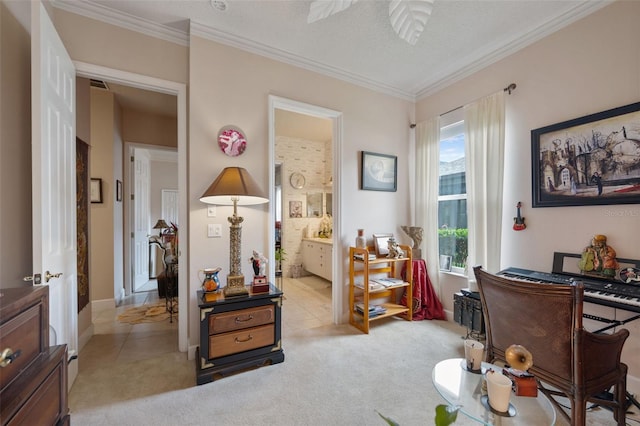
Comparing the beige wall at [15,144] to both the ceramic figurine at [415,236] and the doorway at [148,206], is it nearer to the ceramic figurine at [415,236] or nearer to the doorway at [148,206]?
the doorway at [148,206]

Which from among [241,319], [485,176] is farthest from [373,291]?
[485,176]

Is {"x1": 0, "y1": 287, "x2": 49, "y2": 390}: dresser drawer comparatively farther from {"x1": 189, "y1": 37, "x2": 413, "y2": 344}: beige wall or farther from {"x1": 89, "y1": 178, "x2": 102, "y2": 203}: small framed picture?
{"x1": 89, "y1": 178, "x2": 102, "y2": 203}: small framed picture

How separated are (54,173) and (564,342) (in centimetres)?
316

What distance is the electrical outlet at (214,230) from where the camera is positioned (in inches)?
94.0

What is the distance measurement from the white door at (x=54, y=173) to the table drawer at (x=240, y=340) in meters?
0.92

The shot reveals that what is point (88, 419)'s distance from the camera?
62.7 inches

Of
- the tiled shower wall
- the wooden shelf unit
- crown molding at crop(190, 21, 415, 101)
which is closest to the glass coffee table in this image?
the wooden shelf unit

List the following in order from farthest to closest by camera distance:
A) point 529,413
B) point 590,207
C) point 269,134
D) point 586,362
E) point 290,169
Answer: point 290,169
point 269,134
point 590,207
point 586,362
point 529,413

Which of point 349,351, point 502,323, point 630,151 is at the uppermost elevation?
A: point 630,151

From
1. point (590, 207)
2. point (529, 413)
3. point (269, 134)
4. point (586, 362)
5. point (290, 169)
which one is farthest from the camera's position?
point (290, 169)

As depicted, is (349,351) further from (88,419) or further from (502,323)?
(88,419)

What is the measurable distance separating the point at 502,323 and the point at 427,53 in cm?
264

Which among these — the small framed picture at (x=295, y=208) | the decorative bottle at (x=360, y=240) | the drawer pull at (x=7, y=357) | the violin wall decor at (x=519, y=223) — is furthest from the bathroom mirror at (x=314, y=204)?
the drawer pull at (x=7, y=357)

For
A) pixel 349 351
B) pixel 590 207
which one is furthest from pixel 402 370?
pixel 590 207
